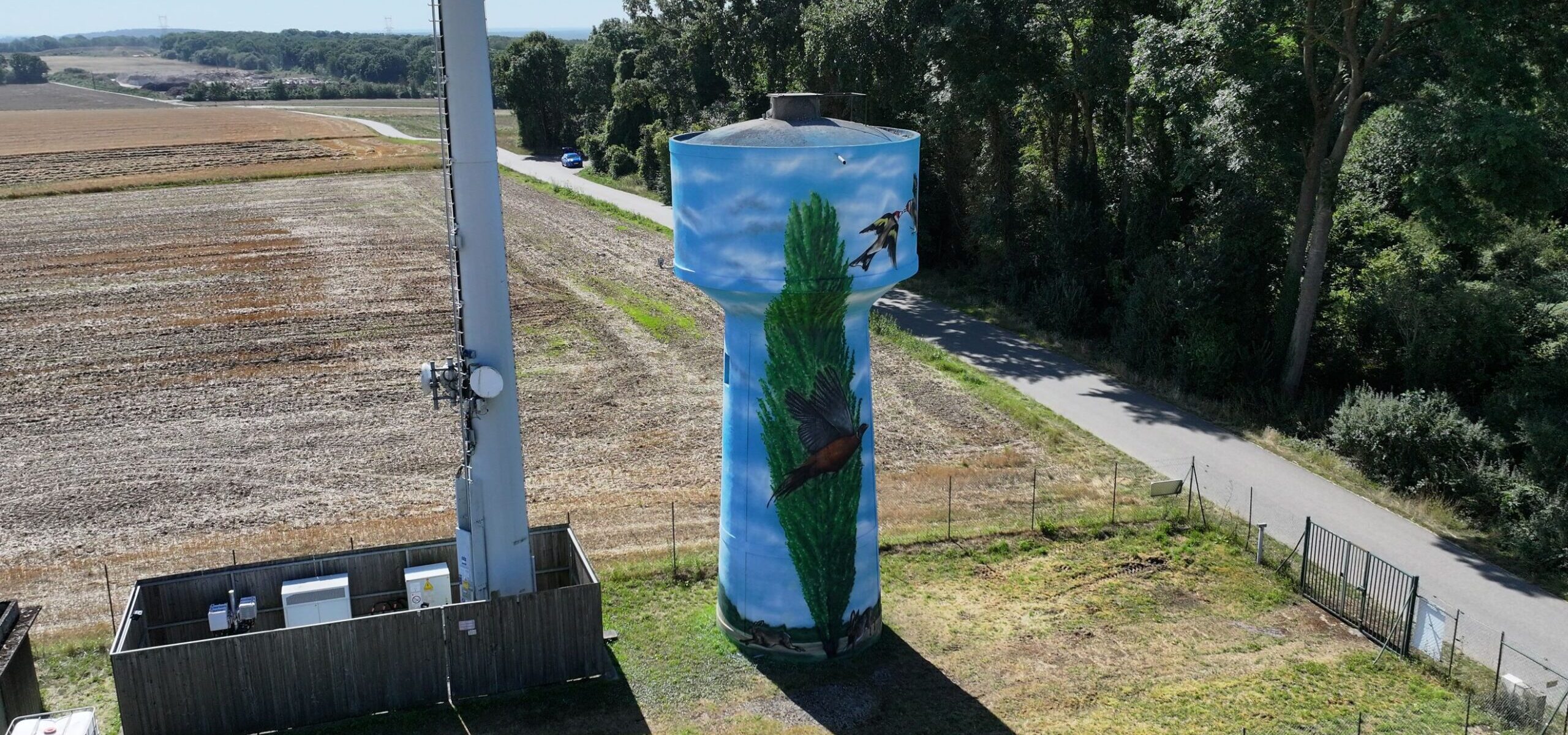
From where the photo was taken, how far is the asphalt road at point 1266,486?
21.4 metres

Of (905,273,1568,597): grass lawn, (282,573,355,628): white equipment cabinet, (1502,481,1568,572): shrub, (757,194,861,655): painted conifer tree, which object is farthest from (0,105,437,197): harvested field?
(1502,481,1568,572): shrub

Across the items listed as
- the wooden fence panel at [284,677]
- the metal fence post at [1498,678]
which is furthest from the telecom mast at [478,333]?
the metal fence post at [1498,678]

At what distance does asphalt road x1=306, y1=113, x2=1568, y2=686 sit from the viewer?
69.6ft

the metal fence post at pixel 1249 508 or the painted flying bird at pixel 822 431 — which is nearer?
the painted flying bird at pixel 822 431

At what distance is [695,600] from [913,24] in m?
28.1

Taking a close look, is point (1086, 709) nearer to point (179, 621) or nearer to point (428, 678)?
point (428, 678)

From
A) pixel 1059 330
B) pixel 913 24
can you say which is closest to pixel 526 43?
pixel 913 24

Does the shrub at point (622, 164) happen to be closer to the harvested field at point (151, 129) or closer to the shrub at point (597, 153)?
the shrub at point (597, 153)

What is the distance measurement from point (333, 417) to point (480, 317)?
16418mm

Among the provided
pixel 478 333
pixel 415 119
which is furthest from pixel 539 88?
pixel 478 333

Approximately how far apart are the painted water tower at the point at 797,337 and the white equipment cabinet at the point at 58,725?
9629 mm

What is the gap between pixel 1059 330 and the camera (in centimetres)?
4112

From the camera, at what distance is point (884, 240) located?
723 inches

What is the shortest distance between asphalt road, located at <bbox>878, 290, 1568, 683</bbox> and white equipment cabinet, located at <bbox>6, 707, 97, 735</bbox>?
2162cm
